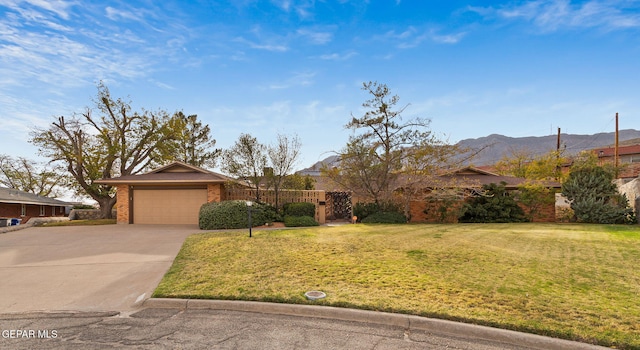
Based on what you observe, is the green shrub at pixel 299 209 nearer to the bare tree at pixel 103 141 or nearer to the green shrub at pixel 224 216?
the green shrub at pixel 224 216

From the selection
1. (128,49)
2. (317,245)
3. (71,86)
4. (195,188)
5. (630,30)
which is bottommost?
(317,245)

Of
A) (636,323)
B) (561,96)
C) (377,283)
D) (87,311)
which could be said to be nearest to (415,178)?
(561,96)

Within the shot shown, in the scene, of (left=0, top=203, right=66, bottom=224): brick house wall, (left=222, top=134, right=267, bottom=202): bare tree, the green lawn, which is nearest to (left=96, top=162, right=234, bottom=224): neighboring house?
(left=222, top=134, right=267, bottom=202): bare tree

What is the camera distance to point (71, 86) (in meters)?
13.0

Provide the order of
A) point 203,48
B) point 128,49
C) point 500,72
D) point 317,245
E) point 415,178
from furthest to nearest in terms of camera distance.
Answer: point 415,178 < point 500,72 < point 203,48 < point 128,49 < point 317,245

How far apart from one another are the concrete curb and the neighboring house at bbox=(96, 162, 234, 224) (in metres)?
12.7

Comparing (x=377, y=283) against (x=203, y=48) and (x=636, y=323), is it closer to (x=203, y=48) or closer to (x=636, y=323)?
(x=636, y=323)

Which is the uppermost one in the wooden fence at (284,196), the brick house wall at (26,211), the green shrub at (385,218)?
the wooden fence at (284,196)

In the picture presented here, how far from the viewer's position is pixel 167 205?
17.7 m

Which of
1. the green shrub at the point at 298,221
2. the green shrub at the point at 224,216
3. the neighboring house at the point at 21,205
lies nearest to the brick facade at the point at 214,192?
the green shrub at the point at 224,216

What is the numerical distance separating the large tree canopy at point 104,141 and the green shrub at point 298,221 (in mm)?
11780

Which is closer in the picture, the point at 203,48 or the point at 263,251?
the point at 263,251

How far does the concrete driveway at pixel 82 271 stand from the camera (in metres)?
5.10

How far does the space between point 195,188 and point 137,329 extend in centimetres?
1416
